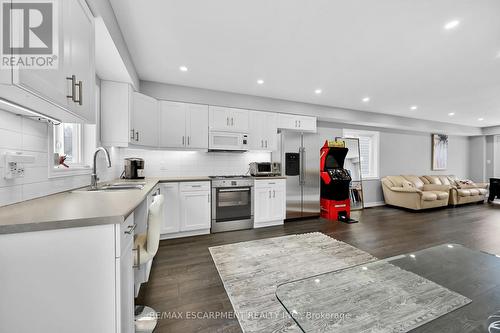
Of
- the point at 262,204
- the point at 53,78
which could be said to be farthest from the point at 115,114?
the point at 262,204

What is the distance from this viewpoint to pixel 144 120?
3232mm

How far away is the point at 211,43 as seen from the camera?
250 cm

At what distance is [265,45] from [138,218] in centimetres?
242

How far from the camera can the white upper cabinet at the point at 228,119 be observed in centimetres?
387

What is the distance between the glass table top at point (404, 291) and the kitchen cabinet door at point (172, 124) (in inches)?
120

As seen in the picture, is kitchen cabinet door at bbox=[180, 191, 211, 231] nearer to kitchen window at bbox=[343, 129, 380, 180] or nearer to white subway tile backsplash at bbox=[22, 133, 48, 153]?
white subway tile backsplash at bbox=[22, 133, 48, 153]

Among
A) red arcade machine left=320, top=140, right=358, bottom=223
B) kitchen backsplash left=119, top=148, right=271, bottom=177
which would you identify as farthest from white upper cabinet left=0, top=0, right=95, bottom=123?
red arcade machine left=320, top=140, right=358, bottom=223

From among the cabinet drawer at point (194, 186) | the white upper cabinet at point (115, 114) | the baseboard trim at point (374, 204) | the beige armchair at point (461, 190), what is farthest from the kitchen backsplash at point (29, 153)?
the beige armchair at point (461, 190)

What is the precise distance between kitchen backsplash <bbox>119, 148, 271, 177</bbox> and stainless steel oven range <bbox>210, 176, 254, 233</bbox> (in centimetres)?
56

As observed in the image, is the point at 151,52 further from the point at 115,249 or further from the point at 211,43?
the point at 115,249

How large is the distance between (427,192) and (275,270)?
5.45m

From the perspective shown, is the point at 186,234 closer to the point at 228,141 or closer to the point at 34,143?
the point at 228,141

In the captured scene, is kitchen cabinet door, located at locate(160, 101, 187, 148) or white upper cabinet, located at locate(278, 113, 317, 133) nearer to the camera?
kitchen cabinet door, located at locate(160, 101, 187, 148)

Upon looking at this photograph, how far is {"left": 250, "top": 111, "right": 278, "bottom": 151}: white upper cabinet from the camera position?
419 centimetres
